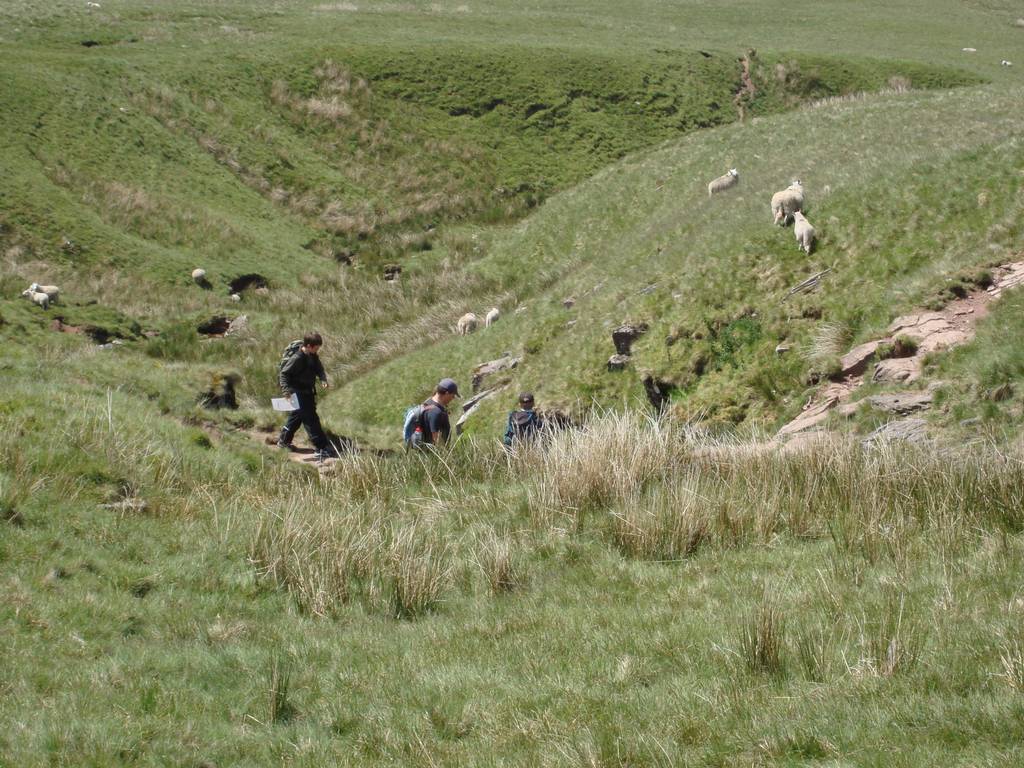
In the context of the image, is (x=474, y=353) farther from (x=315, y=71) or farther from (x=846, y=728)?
(x=315, y=71)

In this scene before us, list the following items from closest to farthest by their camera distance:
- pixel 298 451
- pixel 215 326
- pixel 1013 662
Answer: pixel 1013 662 < pixel 298 451 < pixel 215 326

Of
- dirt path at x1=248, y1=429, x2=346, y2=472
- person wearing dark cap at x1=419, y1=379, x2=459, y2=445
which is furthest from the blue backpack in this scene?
dirt path at x1=248, y1=429, x2=346, y2=472

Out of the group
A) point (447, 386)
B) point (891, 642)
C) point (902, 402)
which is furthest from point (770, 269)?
point (891, 642)

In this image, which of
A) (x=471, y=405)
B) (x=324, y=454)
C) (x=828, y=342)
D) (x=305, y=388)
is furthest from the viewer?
(x=471, y=405)

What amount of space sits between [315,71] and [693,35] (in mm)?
27036

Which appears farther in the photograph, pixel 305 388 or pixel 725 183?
pixel 725 183

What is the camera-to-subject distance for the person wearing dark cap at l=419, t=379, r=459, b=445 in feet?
38.9

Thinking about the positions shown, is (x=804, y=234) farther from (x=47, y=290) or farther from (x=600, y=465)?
(x=47, y=290)

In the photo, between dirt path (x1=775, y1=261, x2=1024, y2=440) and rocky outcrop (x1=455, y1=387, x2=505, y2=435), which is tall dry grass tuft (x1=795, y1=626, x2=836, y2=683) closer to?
dirt path (x1=775, y1=261, x2=1024, y2=440)

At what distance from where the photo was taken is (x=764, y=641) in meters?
5.51

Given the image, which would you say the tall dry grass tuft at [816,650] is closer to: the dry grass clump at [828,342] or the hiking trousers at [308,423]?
the dry grass clump at [828,342]

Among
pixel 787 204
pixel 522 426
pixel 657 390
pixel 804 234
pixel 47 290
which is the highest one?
pixel 787 204

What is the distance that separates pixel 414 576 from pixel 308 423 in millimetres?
7721

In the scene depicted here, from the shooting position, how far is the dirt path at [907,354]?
40.7 ft
